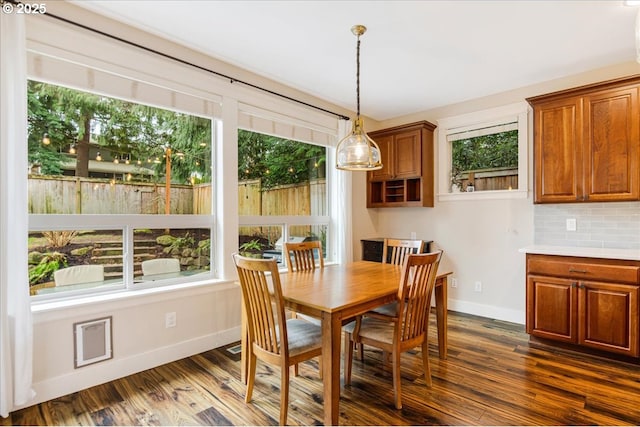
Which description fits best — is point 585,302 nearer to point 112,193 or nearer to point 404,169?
point 404,169

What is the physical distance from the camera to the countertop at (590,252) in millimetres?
2781

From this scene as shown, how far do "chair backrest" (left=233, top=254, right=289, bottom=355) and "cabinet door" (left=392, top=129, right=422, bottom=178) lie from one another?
295 centimetres

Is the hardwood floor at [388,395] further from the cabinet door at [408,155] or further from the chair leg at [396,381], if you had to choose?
the cabinet door at [408,155]

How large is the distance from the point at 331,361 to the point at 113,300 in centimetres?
171

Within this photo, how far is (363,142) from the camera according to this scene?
254cm

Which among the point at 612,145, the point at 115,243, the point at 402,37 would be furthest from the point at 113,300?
the point at 612,145

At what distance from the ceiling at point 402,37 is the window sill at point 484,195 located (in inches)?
46.4

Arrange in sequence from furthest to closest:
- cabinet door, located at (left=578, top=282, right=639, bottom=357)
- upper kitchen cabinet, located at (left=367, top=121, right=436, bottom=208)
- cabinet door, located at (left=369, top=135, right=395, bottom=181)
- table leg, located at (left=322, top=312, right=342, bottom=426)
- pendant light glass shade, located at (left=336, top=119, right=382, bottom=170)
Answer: cabinet door, located at (left=369, top=135, right=395, bottom=181), upper kitchen cabinet, located at (left=367, top=121, right=436, bottom=208), cabinet door, located at (left=578, top=282, right=639, bottom=357), pendant light glass shade, located at (left=336, top=119, right=382, bottom=170), table leg, located at (left=322, top=312, right=342, bottom=426)

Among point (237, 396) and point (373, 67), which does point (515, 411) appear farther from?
point (373, 67)

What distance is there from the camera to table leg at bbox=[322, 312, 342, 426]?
1.87m

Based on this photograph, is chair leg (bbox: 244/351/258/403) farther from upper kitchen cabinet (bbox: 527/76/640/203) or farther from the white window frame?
the white window frame

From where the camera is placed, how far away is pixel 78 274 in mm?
2502

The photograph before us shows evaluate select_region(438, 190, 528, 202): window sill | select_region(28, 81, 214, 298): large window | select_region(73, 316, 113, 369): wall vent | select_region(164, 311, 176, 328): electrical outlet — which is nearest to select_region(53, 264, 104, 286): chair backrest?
select_region(28, 81, 214, 298): large window

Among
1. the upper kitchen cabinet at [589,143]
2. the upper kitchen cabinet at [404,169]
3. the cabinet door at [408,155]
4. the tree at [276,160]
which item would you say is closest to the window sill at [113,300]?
the tree at [276,160]
